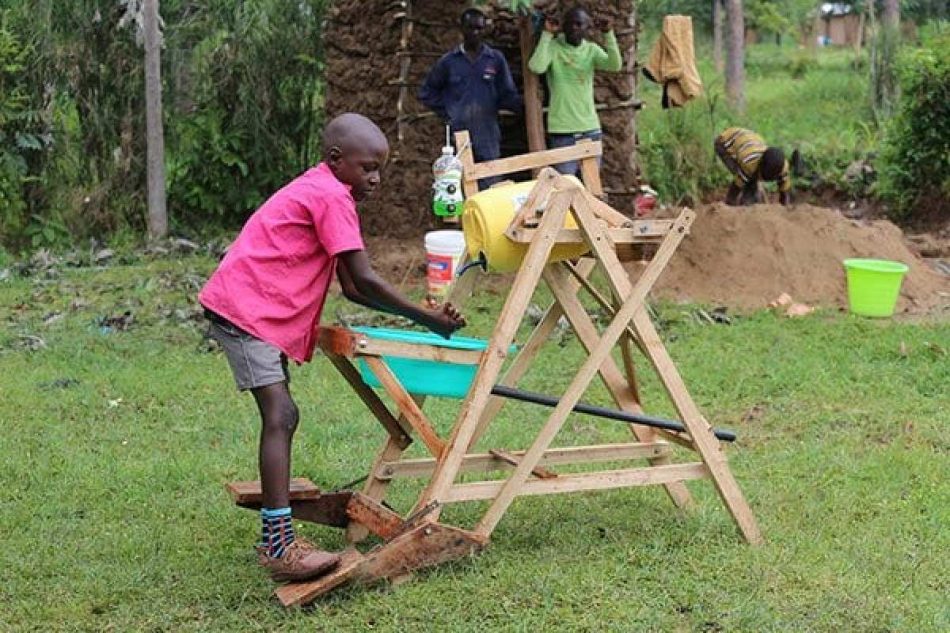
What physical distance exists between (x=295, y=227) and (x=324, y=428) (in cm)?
240

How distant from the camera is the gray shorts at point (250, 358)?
4.28 meters

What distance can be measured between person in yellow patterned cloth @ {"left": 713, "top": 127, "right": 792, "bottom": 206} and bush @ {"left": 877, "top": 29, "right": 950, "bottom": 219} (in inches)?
95.2

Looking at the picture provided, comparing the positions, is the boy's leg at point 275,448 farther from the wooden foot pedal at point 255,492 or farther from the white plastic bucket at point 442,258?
the white plastic bucket at point 442,258

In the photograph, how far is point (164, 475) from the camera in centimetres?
581

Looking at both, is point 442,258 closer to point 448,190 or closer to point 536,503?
point 448,190

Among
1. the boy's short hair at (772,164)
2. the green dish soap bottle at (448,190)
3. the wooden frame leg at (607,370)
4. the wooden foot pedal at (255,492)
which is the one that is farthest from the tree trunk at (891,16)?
the wooden foot pedal at (255,492)

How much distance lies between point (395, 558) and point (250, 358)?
82 centimetres

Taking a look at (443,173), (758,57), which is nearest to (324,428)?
(443,173)

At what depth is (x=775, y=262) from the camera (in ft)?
32.4

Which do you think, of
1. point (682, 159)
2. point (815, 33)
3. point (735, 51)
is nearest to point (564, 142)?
point (682, 159)

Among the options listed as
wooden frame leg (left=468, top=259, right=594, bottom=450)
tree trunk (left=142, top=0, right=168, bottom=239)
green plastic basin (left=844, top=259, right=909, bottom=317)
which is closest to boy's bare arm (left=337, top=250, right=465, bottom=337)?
wooden frame leg (left=468, top=259, right=594, bottom=450)

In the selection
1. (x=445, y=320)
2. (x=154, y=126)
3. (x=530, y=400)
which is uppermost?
(x=154, y=126)

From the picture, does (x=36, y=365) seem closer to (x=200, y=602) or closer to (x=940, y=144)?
(x=200, y=602)

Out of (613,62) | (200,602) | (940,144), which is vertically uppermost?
(613,62)
